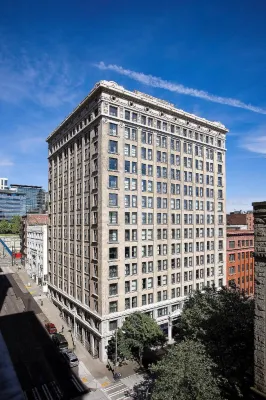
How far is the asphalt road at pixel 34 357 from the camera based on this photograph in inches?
1386

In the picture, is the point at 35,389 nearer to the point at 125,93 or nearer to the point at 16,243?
the point at 125,93

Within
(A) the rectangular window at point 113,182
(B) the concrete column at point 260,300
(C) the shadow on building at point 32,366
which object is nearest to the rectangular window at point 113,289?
(C) the shadow on building at point 32,366

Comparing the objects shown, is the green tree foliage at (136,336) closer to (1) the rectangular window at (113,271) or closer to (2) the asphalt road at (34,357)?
(1) the rectangular window at (113,271)

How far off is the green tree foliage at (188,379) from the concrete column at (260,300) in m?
5.40

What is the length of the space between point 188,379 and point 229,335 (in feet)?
22.3

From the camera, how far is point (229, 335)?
25219 millimetres

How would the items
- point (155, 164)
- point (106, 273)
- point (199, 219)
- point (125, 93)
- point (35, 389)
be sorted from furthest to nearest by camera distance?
1. point (199, 219)
2. point (155, 164)
3. point (125, 93)
4. point (106, 273)
5. point (35, 389)

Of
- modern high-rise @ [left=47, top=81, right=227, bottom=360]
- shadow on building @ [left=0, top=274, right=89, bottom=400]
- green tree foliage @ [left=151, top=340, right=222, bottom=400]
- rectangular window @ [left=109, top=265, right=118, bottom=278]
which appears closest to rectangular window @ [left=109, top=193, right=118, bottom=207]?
modern high-rise @ [left=47, top=81, right=227, bottom=360]

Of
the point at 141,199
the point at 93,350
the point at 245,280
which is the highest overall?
the point at 141,199

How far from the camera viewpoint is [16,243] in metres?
145

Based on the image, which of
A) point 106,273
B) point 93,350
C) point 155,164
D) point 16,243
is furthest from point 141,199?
point 16,243

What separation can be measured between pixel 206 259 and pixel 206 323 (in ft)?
104

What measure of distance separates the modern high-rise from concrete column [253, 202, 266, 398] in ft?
102

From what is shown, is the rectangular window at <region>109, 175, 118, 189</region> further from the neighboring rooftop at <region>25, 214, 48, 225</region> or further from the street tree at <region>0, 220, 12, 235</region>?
the street tree at <region>0, 220, 12, 235</region>
